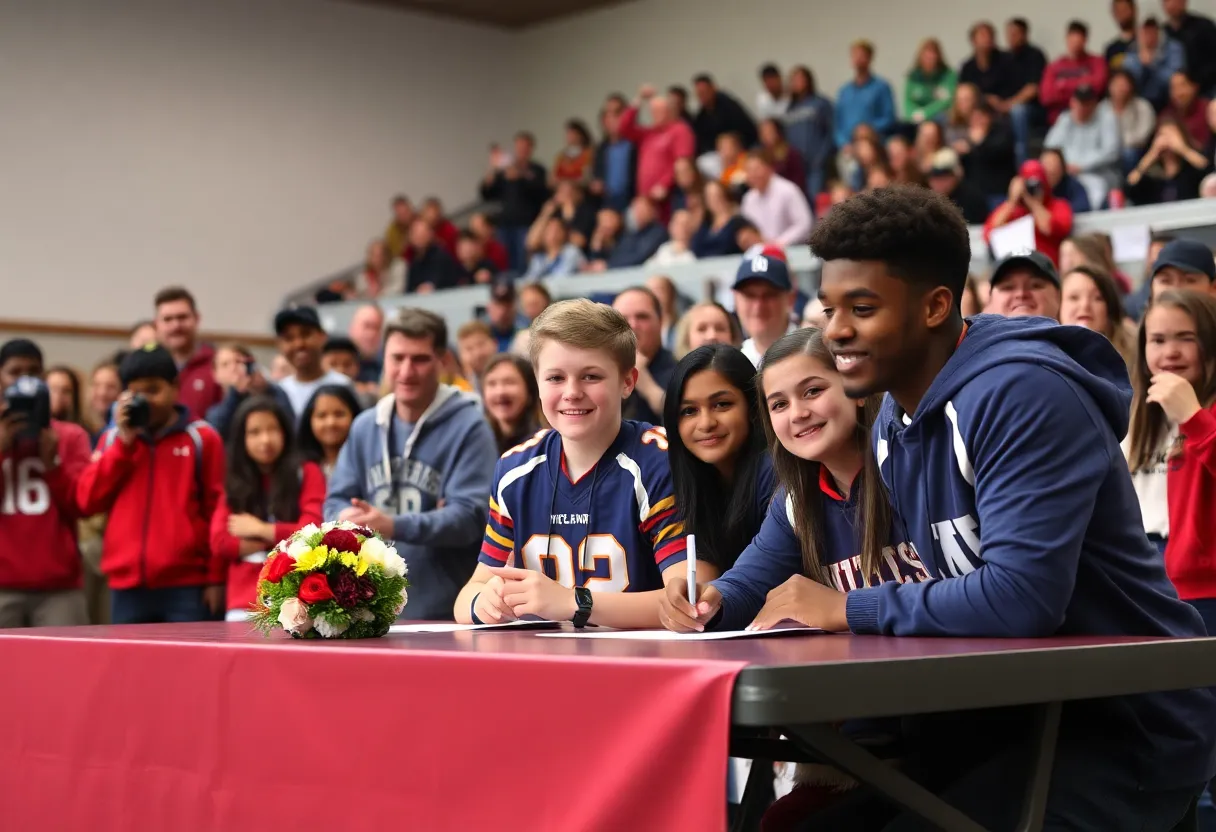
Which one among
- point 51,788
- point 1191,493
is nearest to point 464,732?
point 51,788

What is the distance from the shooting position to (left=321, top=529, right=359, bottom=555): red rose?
2.82 m

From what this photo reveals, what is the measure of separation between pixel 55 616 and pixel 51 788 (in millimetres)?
3757

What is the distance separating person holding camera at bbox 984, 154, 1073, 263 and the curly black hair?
19.8 ft

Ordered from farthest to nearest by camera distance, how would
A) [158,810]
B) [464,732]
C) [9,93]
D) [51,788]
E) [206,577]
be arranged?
1. [9,93]
2. [206,577]
3. [51,788]
4. [158,810]
5. [464,732]

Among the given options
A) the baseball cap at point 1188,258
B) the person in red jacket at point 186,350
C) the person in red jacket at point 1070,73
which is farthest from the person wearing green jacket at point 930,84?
the baseball cap at point 1188,258

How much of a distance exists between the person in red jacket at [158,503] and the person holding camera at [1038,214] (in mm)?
4758

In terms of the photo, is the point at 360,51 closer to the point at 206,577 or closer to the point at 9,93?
the point at 9,93

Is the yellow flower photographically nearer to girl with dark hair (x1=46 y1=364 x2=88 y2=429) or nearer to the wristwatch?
the wristwatch

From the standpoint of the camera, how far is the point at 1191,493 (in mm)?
4102

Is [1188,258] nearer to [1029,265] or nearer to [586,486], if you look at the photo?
[1029,265]

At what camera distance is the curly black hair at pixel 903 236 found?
2.37 metres

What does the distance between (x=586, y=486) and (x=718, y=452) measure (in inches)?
13.1

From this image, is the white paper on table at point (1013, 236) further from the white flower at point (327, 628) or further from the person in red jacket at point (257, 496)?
the white flower at point (327, 628)

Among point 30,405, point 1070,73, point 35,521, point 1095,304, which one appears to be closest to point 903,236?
point 1095,304
